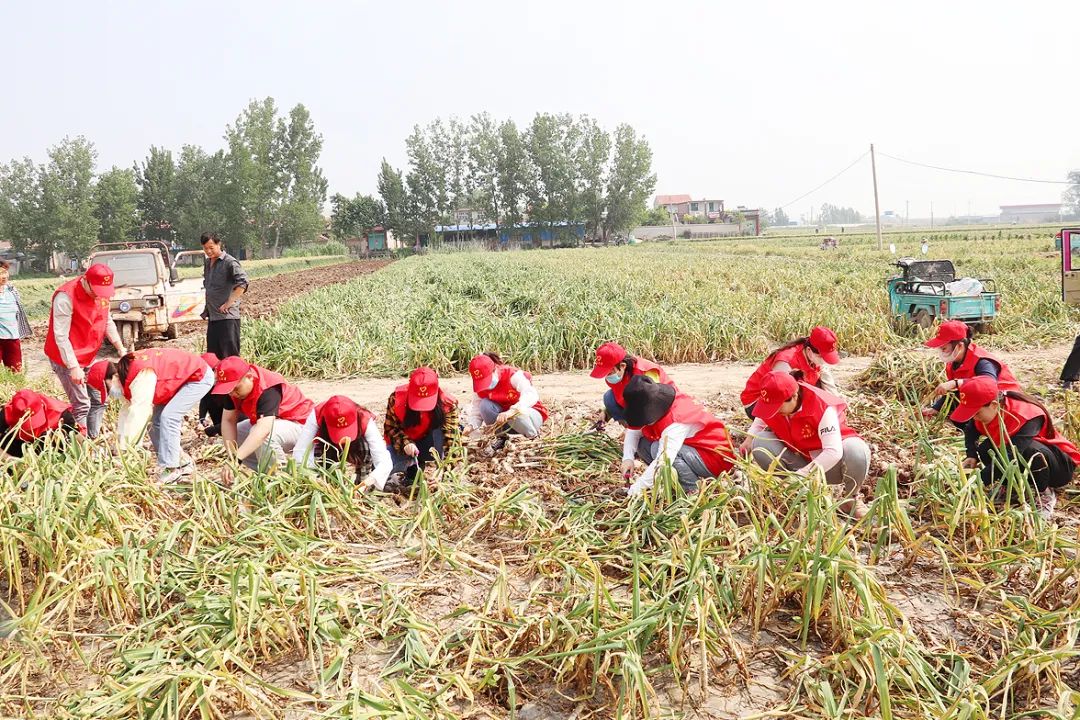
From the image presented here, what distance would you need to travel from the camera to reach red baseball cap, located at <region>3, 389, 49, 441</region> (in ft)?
15.0

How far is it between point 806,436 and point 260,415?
9.74 ft

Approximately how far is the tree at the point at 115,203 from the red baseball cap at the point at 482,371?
54596mm

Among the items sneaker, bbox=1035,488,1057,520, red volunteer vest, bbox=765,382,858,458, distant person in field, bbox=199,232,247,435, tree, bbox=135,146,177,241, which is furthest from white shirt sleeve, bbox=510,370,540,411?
tree, bbox=135,146,177,241

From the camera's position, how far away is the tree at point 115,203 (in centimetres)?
5225

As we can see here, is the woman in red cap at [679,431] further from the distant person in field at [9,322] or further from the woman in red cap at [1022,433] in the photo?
the distant person in field at [9,322]

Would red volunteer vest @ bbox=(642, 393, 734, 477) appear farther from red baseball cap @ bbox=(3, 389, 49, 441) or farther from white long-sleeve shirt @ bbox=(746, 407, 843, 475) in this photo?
red baseball cap @ bbox=(3, 389, 49, 441)

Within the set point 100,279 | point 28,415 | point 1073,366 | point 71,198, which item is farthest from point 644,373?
point 71,198

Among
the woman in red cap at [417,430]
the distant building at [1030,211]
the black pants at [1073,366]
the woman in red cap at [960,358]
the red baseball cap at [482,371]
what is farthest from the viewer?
the distant building at [1030,211]

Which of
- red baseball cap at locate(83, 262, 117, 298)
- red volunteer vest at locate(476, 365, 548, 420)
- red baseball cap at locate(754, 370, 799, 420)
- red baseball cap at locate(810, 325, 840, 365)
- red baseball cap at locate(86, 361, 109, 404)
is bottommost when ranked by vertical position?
red volunteer vest at locate(476, 365, 548, 420)

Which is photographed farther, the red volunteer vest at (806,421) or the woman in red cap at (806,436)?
the red volunteer vest at (806,421)

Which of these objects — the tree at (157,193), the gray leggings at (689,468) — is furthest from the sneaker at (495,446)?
the tree at (157,193)

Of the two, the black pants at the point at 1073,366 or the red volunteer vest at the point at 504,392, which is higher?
the red volunteer vest at the point at 504,392

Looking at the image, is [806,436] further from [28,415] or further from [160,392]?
[28,415]

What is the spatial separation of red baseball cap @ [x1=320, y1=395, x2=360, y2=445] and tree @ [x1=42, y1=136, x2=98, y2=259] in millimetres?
52146
